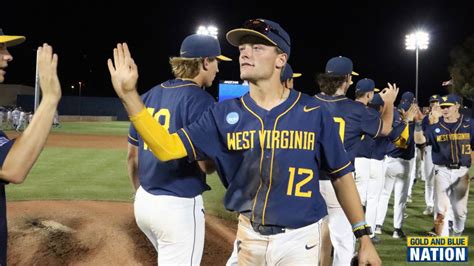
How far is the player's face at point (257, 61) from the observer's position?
2.94m

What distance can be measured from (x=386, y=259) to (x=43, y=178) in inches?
363

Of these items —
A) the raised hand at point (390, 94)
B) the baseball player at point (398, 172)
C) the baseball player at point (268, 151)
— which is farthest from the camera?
the baseball player at point (398, 172)

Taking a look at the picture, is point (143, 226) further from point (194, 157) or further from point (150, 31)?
point (150, 31)

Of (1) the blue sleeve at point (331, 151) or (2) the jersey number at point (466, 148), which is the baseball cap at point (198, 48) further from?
(2) the jersey number at point (466, 148)

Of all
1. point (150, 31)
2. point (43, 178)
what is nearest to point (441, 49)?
point (150, 31)

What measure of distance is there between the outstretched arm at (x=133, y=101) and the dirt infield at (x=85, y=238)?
335cm

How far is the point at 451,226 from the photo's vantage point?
8.03 metres

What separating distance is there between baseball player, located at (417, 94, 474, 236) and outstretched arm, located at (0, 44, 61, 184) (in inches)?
244

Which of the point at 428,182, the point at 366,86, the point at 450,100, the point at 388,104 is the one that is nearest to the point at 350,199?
the point at 388,104

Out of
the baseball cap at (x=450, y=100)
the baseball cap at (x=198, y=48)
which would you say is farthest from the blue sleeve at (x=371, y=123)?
the baseball cap at (x=450, y=100)

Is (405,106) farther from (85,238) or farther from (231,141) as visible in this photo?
(231,141)

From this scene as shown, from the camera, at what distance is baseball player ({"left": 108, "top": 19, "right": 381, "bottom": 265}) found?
2.80m

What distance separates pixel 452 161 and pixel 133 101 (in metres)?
5.93

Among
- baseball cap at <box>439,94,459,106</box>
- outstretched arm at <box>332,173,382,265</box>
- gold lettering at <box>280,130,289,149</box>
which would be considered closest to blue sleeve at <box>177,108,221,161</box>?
gold lettering at <box>280,130,289,149</box>
